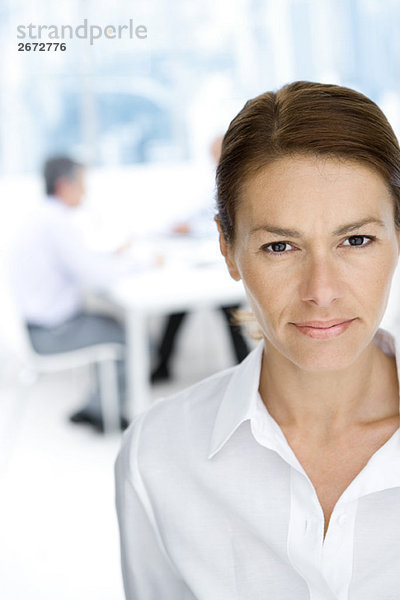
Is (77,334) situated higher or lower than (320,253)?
lower

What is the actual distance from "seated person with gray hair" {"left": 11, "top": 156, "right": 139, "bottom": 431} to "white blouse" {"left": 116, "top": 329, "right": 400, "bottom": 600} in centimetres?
227

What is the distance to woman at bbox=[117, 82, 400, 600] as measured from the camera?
933 millimetres

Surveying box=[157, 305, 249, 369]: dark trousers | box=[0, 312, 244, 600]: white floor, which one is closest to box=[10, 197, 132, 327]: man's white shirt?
box=[0, 312, 244, 600]: white floor

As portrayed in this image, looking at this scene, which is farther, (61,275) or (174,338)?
(174,338)

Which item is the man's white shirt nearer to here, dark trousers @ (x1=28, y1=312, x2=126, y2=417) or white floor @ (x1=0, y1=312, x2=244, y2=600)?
dark trousers @ (x1=28, y1=312, x2=126, y2=417)

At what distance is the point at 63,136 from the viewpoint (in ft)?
16.9

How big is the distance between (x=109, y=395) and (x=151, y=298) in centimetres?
64

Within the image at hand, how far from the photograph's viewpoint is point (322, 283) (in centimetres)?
91

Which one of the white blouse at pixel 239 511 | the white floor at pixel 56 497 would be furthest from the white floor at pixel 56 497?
the white blouse at pixel 239 511

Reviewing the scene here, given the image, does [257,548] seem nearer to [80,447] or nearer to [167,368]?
[80,447]

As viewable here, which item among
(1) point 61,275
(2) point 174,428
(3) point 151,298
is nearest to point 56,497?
(3) point 151,298

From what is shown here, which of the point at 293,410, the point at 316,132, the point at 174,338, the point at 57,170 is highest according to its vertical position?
the point at 57,170

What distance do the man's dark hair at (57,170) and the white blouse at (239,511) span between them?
104 inches

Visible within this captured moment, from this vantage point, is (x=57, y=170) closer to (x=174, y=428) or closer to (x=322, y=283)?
(x=174, y=428)
